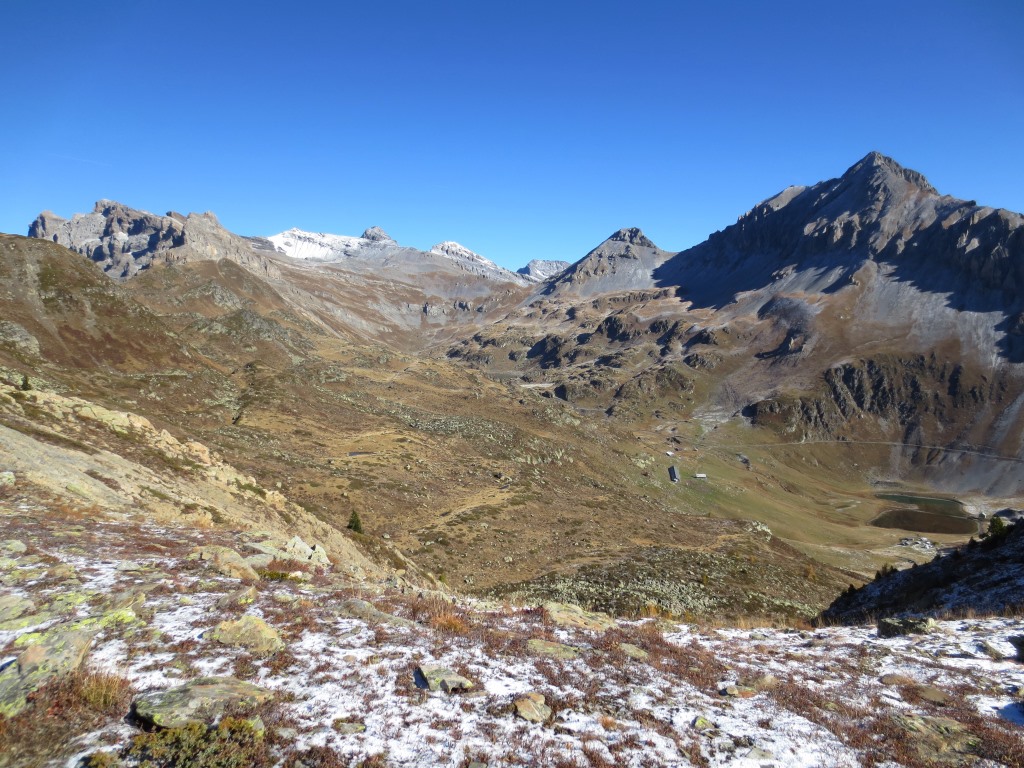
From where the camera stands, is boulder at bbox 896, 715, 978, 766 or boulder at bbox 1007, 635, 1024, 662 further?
boulder at bbox 1007, 635, 1024, 662

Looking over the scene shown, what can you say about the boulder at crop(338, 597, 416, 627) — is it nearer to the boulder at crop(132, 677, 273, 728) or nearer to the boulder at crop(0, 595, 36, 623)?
the boulder at crop(132, 677, 273, 728)

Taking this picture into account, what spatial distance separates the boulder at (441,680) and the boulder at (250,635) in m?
3.04

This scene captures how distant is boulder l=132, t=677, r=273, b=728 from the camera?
24.3 feet

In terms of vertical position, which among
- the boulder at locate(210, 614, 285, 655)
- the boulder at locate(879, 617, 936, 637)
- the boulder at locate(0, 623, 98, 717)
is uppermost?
the boulder at locate(0, 623, 98, 717)

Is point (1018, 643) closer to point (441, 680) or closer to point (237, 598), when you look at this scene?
point (441, 680)

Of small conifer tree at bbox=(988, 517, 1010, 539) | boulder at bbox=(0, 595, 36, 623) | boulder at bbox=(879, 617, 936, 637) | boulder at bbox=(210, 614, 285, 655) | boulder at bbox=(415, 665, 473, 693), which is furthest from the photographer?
small conifer tree at bbox=(988, 517, 1010, 539)

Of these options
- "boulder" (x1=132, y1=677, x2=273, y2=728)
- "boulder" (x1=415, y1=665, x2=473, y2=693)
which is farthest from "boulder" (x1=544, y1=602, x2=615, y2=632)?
"boulder" (x1=132, y1=677, x2=273, y2=728)

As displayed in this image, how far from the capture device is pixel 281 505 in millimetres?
33312

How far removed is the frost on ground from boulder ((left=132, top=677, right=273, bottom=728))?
0.25 m

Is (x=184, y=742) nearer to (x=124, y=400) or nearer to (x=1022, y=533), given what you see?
(x=1022, y=533)

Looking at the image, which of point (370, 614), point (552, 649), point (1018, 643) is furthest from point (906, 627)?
point (370, 614)

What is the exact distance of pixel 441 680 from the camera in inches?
389

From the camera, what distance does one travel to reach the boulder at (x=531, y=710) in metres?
9.00

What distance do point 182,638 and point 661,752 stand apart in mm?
9547
